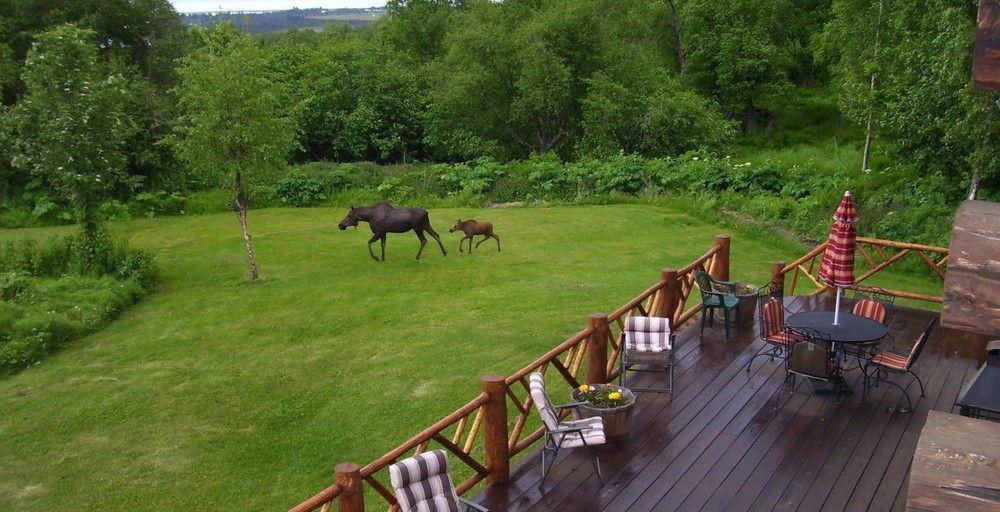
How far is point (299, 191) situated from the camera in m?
27.1

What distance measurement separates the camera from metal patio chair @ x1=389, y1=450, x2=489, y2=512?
618 centimetres

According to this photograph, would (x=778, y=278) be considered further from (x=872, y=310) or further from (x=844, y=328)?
(x=844, y=328)

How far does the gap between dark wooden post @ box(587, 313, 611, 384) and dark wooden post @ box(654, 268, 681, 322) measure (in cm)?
164

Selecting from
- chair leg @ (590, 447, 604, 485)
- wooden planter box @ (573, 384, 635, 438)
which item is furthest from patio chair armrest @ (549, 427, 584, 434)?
wooden planter box @ (573, 384, 635, 438)

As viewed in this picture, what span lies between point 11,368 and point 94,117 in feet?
22.5

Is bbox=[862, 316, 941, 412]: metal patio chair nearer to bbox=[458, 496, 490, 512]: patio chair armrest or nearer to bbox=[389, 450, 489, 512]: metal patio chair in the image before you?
bbox=[458, 496, 490, 512]: patio chair armrest

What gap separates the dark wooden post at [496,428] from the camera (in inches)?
291

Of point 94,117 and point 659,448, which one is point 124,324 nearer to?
point 94,117

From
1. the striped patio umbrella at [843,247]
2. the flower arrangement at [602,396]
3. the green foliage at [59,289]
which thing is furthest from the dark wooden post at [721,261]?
the green foliage at [59,289]

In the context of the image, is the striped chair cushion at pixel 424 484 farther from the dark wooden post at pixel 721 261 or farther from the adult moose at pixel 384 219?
the adult moose at pixel 384 219

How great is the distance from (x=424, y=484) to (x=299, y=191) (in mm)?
22163

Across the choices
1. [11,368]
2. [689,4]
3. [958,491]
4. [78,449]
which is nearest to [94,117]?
[11,368]

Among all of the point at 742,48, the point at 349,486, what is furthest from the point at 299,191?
the point at 742,48

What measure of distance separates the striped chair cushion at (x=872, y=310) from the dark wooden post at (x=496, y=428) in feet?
19.4
